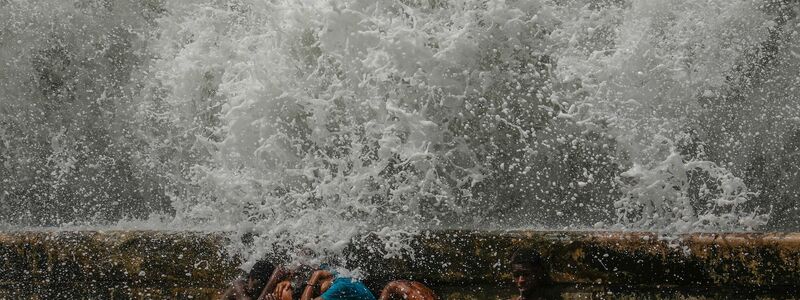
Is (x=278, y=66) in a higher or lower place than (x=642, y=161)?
higher

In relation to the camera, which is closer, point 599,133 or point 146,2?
point 599,133

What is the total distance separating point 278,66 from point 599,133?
1859 mm

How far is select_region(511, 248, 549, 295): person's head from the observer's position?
9.68 ft

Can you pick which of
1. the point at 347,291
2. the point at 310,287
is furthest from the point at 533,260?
the point at 310,287

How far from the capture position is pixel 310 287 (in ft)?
10.4

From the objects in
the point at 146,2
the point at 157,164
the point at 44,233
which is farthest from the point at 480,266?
the point at 146,2

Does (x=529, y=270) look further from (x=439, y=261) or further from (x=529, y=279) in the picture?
(x=439, y=261)

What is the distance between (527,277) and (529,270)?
3 cm

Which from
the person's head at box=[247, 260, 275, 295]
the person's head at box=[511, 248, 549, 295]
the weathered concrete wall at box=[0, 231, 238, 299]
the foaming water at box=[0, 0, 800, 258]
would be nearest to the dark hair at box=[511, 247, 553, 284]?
the person's head at box=[511, 248, 549, 295]

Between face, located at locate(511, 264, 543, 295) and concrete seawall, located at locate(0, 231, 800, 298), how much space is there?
5 cm

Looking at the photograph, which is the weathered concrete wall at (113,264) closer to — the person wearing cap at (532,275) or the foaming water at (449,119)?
the foaming water at (449,119)

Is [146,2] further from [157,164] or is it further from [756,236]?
[756,236]

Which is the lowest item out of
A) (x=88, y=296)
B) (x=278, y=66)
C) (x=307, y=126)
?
(x=88, y=296)

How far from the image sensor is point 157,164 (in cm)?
562
